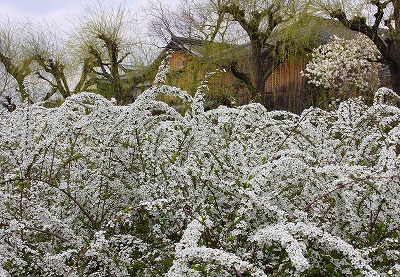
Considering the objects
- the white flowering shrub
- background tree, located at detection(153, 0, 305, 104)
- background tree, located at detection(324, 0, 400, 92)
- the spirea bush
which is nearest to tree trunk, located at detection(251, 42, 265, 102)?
background tree, located at detection(153, 0, 305, 104)

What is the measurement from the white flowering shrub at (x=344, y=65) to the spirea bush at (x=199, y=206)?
15.0 m

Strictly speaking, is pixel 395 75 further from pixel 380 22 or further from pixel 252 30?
pixel 252 30

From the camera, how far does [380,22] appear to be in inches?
479

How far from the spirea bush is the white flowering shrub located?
49.2 ft

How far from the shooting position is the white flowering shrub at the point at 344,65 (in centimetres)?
1773

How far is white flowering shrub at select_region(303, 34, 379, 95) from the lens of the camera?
17.7 meters

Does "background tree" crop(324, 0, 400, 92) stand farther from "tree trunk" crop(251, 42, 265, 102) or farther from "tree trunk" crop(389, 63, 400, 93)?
"tree trunk" crop(251, 42, 265, 102)

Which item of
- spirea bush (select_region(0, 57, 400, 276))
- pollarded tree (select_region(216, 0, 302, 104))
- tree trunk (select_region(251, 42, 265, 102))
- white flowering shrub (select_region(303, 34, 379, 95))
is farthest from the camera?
white flowering shrub (select_region(303, 34, 379, 95))

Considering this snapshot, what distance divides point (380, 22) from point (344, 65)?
22.9 ft

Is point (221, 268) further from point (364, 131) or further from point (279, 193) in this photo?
point (364, 131)

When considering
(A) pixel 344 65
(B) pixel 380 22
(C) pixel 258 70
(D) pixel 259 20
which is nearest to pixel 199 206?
(B) pixel 380 22

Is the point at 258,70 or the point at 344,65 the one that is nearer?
the point at 258,70

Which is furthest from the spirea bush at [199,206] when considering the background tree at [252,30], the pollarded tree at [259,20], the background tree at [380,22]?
the pollarded tree at [259,20]

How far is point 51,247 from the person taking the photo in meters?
2.39
